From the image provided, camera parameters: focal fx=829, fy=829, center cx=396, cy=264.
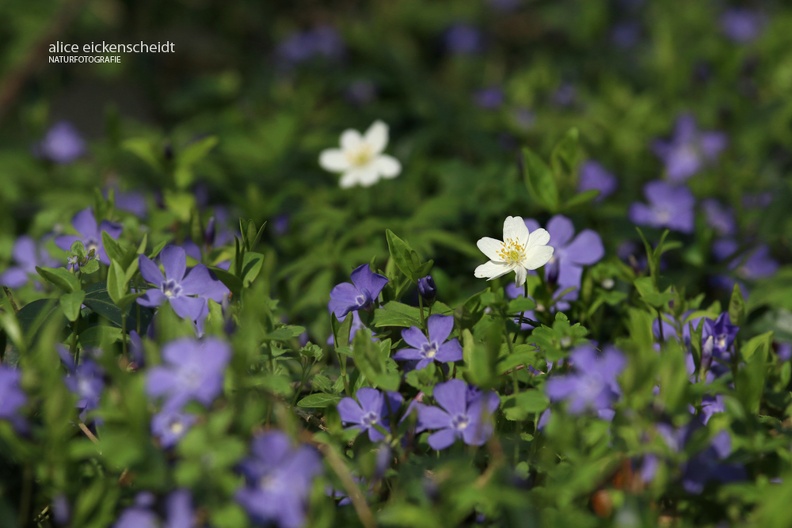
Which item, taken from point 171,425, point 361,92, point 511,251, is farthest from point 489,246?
point 361,92

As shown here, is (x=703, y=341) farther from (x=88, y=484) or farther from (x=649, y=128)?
(x=649, y=128)

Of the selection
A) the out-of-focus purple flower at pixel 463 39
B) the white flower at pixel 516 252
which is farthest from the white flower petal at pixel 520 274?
the out-of-focus purple flower at pixel 463 39

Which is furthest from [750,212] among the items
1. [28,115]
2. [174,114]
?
[28,115]

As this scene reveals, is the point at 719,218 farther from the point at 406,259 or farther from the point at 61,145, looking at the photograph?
the point at 61,145

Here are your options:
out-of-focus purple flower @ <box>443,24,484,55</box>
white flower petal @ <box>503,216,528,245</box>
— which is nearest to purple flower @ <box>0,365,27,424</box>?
white flower petal @ <box>503,216,528,245</box>

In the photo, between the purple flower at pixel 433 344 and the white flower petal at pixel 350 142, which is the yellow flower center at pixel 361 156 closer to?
the white flower petal at pixel 350 142
